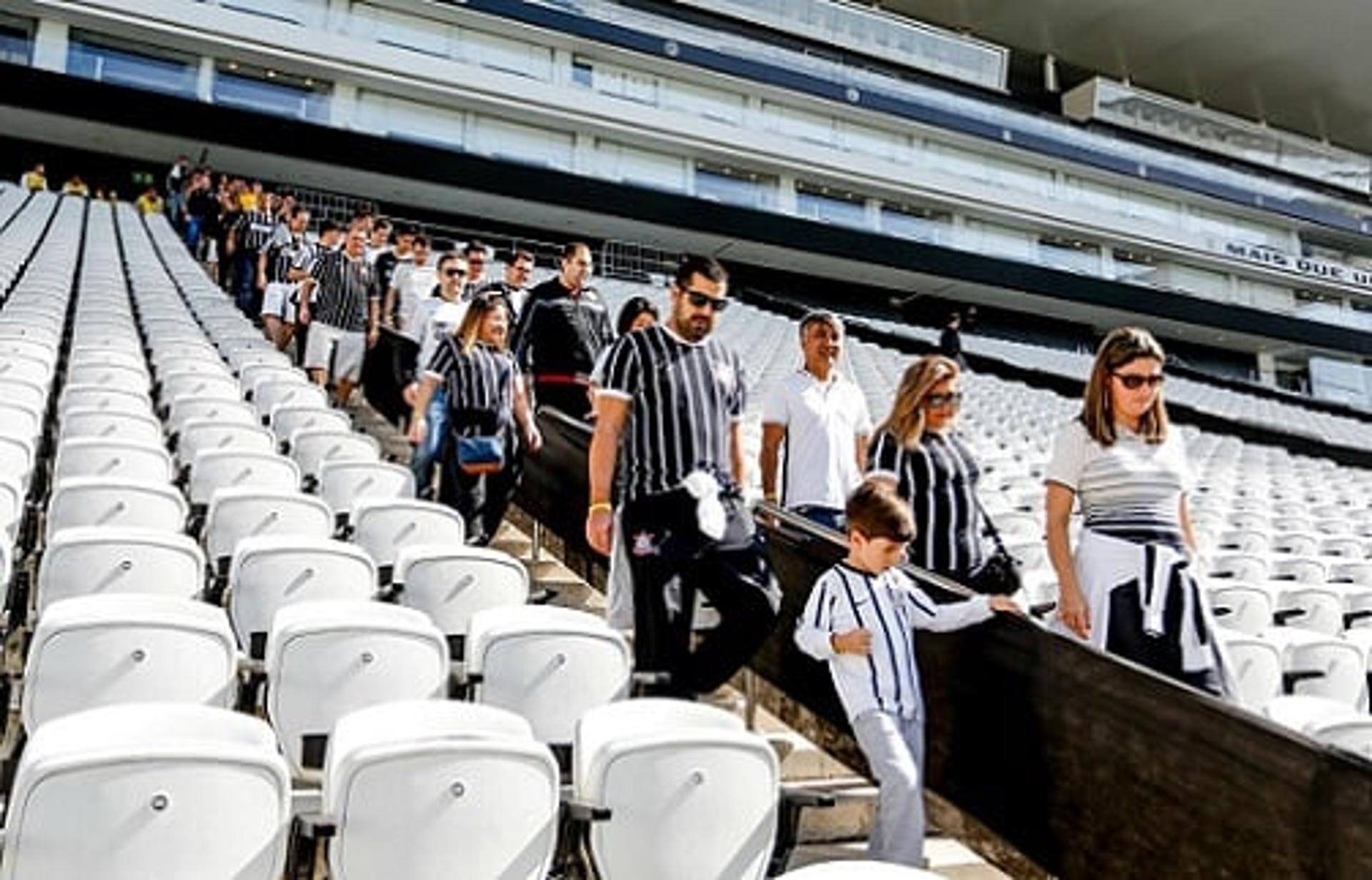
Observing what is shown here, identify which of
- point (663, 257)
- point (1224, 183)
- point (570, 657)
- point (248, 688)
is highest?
point (1224, 183)

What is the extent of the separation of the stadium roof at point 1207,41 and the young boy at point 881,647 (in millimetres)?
29743

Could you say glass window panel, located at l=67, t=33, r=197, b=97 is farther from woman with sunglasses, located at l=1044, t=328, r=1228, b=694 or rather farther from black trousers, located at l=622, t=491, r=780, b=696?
woman with sunglasses, located at l=1044, t=328, r=1228, b=694

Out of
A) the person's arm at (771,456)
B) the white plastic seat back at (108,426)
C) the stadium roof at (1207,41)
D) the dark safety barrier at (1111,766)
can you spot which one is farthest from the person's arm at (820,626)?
the stadium roof at (1207,41)

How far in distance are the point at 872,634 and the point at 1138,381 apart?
3.16 ft

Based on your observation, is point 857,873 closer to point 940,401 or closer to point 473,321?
point 940,401

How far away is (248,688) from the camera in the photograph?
2.97 m

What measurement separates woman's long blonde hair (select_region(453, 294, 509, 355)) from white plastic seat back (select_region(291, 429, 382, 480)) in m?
0.80

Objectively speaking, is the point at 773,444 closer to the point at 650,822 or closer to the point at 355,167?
the point at 650,822

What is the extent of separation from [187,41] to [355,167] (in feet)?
12.5

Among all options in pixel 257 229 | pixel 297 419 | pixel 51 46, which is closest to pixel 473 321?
pixel 297 419

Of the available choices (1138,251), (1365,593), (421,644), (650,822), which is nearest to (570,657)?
(421,644)

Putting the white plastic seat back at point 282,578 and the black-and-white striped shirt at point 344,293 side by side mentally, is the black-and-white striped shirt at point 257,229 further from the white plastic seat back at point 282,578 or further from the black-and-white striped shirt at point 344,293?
the white plastic seat back at point 282,578

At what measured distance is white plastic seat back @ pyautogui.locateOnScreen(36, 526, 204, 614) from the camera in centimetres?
298

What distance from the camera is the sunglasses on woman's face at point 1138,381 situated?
2.98 metres
